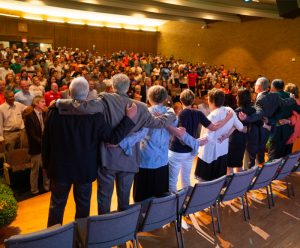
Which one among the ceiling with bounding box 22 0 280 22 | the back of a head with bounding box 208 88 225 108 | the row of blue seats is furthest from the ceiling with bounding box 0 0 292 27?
the row of blue seats

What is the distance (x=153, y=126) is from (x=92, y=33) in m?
16.6

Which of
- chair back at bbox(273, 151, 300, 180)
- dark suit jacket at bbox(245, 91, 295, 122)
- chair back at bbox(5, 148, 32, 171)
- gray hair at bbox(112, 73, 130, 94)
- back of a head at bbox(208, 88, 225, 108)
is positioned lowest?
chair back at bbox(5, 148, 32, 171)

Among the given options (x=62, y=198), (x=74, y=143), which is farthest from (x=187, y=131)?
(x=62, y=198)

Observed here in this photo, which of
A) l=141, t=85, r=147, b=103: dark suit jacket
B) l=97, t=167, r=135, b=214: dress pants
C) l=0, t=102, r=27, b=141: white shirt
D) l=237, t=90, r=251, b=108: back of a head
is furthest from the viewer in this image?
l=141, t=85, r=147, b=103: dark suit jacket

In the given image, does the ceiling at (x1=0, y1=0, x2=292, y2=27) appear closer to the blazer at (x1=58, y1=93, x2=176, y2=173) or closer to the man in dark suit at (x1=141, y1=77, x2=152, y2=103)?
the man in dark suit at (x1=141, y1=77, x2=152, y2=103)

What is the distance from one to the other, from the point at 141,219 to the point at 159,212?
17 centimetres

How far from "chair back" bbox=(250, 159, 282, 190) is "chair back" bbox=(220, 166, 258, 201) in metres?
0.20

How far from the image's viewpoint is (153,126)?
9.03 feet

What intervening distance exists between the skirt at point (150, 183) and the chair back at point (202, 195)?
31 centimetres

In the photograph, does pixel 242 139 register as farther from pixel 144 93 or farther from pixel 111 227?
pixel 144 93

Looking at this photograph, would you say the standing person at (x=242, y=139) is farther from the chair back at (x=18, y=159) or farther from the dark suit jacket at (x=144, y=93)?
the dark suit jacket at (x=144, y=93)

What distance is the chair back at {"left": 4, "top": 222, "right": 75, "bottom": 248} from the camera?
1.77 m

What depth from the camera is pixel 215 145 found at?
3482mm

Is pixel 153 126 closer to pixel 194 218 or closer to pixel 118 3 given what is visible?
pixel 194 218
